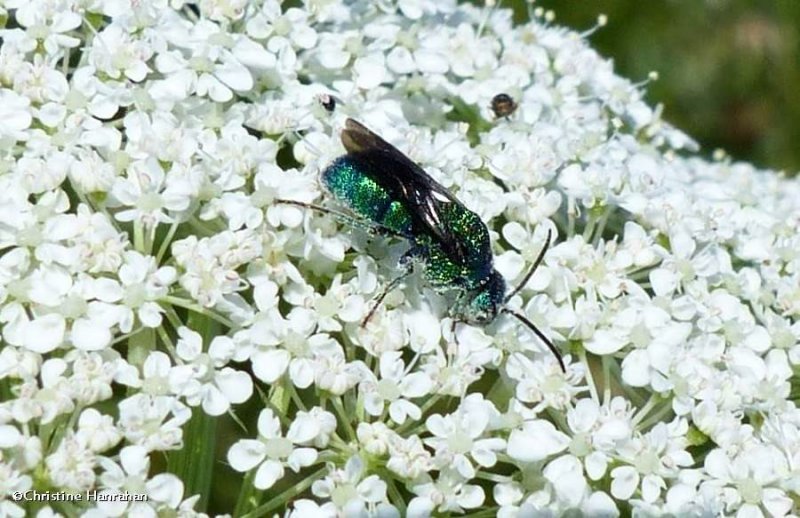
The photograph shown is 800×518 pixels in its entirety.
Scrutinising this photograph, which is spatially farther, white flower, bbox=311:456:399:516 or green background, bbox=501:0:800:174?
green background, bbox=501:0:800:174

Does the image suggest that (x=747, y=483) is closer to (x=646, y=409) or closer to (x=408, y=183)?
(x=646, y=409)

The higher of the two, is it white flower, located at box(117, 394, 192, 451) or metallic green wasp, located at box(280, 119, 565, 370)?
metallic green wasp, located at box(280, 119, 565, 370)

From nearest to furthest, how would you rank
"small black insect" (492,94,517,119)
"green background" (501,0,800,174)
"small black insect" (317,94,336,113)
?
"small black insect" (317,94,336,113) < "small black insect" (492,94,517,119) < "green background" (501,0,800,174)

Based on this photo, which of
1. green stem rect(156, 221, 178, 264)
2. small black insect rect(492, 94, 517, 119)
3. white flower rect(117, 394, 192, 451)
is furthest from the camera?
small black insect rect(492, 94, 517, 119)

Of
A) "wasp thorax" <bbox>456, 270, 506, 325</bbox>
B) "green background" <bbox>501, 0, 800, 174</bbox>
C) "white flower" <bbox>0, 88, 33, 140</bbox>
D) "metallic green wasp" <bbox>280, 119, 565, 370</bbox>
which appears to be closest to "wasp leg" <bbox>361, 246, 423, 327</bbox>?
"metallic green wasp" <bbox>280, 119, 565, 370</bbox>

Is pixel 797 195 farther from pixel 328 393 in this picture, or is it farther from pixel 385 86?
pixel 328 393

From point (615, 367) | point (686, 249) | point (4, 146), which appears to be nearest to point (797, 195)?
point (686, 249)

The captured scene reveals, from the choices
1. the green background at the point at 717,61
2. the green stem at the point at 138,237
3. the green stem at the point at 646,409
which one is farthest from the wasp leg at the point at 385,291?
the green background at the point at 717,61

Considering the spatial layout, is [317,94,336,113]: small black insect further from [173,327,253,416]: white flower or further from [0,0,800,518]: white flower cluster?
[173,327,253,416]: white flower
